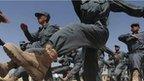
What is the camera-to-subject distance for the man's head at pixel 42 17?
11367 millimetres

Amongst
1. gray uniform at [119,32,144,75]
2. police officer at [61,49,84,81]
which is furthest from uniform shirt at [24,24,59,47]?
police officer at [61,49,84,81]

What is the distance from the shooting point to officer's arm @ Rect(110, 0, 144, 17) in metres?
8.05

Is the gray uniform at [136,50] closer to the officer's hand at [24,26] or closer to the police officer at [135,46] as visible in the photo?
the police officer at [135,46]

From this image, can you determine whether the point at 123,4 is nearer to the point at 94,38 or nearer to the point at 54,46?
the point at 94,38

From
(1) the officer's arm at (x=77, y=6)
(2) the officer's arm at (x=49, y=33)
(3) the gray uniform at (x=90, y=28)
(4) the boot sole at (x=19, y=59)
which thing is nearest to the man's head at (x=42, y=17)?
(2) the officer's arm at (x=49, y=33)

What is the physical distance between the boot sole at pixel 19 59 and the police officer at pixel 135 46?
4863 mm

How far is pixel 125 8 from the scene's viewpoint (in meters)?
8.12

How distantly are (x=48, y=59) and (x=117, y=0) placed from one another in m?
1.58

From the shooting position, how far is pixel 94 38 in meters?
7.57

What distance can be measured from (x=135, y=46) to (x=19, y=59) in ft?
19.0

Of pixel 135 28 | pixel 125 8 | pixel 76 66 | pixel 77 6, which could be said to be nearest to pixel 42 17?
pixel 135 28

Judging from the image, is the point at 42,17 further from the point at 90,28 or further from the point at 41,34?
the point at 90,28

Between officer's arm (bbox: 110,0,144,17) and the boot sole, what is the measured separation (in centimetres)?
165

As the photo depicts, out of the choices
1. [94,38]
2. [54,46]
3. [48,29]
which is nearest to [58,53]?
[54,46]
